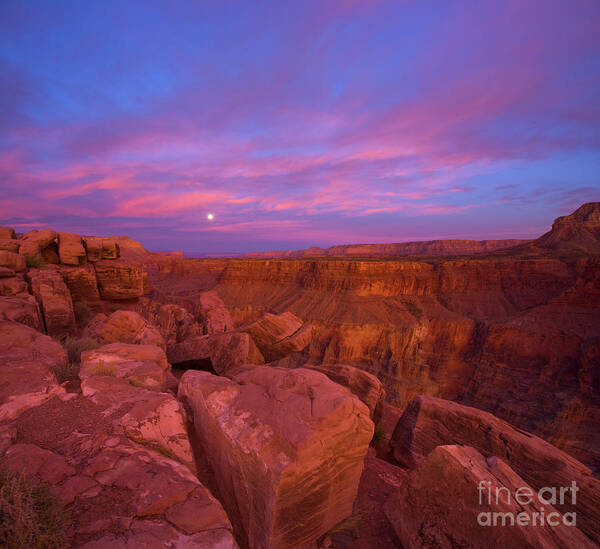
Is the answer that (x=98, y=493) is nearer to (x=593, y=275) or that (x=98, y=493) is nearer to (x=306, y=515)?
(x=306, y=515)

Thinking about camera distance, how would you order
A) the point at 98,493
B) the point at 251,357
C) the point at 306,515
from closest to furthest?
1. the point at 98,493
2. the point at 306,515
3. the point at 251,357

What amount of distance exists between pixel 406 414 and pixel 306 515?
4.00 meters

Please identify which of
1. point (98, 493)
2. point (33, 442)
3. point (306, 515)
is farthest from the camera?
point (306, 515)

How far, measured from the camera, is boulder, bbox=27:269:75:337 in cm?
698

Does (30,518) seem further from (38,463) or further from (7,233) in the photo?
(7,233)

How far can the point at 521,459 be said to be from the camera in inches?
179

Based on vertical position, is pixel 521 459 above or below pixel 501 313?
above

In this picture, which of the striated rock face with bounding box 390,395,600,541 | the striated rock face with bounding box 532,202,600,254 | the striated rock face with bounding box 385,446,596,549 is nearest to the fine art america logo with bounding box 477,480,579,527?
the striated rock face with bounding box 385,446,596,549

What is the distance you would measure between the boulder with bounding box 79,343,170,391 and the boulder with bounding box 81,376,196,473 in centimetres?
26

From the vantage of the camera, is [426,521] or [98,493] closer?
[98,493]

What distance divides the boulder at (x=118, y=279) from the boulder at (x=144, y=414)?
28.4ft

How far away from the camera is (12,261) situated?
25.7 ft

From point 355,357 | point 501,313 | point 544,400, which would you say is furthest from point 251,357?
point 501,313

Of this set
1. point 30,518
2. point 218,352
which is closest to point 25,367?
point 30,518
